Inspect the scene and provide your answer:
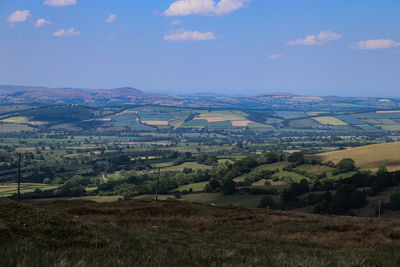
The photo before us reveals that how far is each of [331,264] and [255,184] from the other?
272 feet

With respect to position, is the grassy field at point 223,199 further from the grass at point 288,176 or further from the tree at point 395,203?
the tree at point 395,203

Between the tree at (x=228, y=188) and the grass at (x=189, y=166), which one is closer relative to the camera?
the tree at (x=228, y=188)

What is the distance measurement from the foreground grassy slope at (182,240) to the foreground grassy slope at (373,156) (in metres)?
73.0

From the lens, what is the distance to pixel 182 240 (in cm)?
1566

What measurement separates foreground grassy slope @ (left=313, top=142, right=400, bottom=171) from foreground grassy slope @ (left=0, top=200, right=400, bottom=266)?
240 ft

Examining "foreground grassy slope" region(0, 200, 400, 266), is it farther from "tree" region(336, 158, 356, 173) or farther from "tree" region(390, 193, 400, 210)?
"tree" region(336, 158, 356, 173)

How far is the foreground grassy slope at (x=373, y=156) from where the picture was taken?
96.8 m

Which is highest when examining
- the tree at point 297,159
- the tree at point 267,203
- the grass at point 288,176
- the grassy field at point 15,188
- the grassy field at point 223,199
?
the tree at point 297,159

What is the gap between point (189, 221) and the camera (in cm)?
2580

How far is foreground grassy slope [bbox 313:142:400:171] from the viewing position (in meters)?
96.8

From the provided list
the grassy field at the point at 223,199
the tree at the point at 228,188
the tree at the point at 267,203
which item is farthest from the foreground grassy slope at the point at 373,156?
the tree at the point at 267,203

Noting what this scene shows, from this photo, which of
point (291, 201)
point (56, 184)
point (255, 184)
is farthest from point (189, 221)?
point (56, 184)

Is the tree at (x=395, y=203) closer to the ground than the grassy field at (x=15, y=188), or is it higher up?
higher up

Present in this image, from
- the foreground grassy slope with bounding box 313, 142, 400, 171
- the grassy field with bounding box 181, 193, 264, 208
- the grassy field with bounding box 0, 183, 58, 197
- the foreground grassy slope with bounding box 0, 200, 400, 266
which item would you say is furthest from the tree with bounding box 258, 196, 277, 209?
the grassy field with bounding box 0, 183, 58, 197
